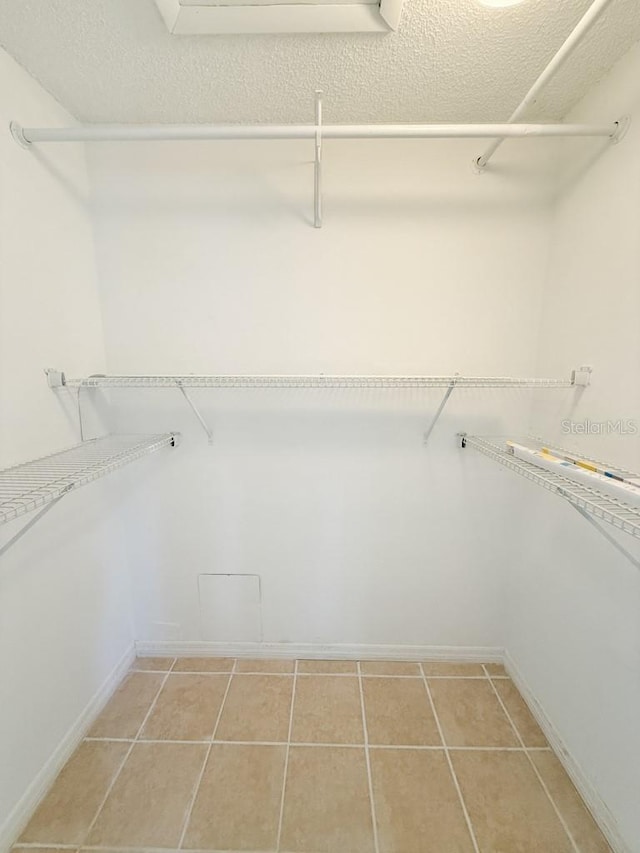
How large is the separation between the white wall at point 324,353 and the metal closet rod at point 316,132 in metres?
0.34

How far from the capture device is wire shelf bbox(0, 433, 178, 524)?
0.90 metres

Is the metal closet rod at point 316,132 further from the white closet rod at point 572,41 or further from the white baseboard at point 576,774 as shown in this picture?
the white baseboard at point 576,774

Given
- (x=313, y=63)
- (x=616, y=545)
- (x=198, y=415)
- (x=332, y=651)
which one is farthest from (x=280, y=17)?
(x=332, y=651)

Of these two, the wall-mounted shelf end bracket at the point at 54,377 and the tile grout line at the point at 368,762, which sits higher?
the wall-mounted shelf end bracket at the point at 54,377

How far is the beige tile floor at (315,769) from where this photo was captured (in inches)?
46.9

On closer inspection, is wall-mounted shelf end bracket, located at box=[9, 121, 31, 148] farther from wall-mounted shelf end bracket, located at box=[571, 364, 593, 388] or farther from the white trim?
wall-mounted shelf end bracket, located at box=[571, 364, 593, 388]

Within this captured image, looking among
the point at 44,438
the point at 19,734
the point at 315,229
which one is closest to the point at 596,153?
the point at 315,229

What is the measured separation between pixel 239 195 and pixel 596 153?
1.37 m

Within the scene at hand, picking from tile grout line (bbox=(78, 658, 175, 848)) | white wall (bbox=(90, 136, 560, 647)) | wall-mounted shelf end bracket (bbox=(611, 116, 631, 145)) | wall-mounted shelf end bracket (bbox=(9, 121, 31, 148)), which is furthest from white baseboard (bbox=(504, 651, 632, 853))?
wall-mounted shelf end bracket (bbox=(9, 121, 31, 148))

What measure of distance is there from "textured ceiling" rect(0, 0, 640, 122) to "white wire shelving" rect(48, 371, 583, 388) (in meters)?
1.04

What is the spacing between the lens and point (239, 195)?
5.12ft

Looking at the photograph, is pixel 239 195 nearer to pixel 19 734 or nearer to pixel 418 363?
pixel 418 363

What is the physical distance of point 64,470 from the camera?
3.80 feet

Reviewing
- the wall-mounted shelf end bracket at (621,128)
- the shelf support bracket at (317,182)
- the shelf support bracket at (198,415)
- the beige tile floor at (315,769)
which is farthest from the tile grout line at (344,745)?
the wall-mounted shelf end bracket at (621,128)
